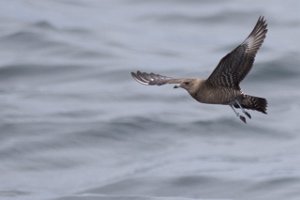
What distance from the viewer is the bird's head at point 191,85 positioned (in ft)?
33.6

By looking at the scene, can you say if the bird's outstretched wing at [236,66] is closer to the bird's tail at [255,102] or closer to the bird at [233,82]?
the bird at [233,82]

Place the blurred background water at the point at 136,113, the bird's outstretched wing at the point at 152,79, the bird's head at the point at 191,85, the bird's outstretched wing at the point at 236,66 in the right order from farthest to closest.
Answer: the blurred background water at the point at 136,113, the bird's outstretched wing at the point at 152,79, the bird's head at the point at 191,85, the bird's outstretched wing at the point at 236,66

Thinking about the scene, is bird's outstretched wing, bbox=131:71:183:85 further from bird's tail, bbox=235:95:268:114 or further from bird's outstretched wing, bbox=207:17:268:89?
bird's tail, bbox=235:95:268:114

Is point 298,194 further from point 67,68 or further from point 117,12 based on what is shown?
point 117,12

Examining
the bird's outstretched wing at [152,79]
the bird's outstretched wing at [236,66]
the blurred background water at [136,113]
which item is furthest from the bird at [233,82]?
the blurred background water at [136,113]

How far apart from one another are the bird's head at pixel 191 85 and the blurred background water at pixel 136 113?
393cm

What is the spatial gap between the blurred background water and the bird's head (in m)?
3.93

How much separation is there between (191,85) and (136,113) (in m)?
7.32

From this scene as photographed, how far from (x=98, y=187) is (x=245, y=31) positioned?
8212 mm

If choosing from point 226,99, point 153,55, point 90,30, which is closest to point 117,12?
point 90,30

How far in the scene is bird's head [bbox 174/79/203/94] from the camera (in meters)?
10.2

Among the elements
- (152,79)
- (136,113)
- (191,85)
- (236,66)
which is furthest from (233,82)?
(136,113)

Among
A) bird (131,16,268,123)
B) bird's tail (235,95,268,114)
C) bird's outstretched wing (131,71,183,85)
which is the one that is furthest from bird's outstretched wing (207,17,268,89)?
bird's outstretched wing (131,71,183,85)

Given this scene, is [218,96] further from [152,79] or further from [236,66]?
[152,79]
